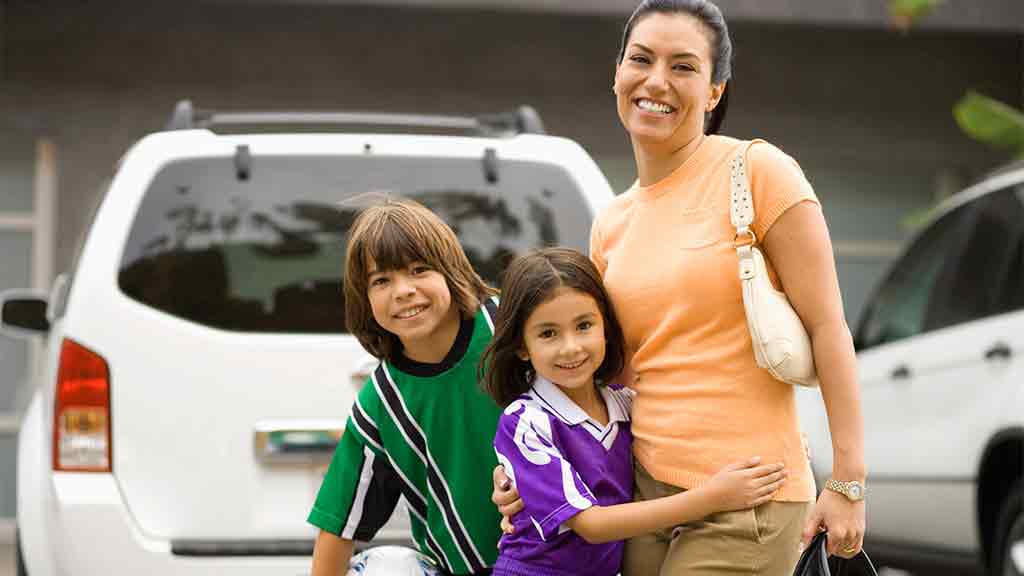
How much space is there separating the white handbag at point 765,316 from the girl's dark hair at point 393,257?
2.23ft

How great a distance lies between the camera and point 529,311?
3061 millimetres

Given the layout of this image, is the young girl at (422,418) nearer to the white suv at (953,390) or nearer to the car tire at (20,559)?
the car tire at (20,559)

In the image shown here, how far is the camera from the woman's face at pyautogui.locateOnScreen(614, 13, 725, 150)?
3.04 metres

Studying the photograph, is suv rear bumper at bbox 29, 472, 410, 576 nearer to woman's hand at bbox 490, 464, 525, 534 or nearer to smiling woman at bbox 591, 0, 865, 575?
woman's hand at bbox 490, 464, 525, 534

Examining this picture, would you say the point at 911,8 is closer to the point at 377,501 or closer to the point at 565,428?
the point at 377,501

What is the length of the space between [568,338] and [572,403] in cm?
13

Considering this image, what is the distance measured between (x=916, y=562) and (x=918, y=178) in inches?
297

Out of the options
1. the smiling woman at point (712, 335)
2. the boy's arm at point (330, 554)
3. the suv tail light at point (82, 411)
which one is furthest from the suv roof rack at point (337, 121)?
the smiling woman at point (712, 335)

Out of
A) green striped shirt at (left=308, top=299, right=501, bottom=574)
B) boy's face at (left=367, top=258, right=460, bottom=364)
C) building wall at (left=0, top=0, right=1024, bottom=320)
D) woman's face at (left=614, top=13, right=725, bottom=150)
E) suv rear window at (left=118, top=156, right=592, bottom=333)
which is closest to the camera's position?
woman's face at (left=614, top=13, right=725, bottom=150)

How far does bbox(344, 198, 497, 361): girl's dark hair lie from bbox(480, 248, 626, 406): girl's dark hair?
227 millimetres

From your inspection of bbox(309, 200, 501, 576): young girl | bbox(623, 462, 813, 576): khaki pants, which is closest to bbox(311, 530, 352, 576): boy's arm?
bbox(309, 200, 501, 576): young girl

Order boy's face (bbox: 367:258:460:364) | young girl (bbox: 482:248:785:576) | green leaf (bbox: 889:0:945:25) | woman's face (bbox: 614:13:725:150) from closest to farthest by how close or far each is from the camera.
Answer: young girl (bbox: 482:248:785:576)
woman's face (bbox: 614:13:725:150)
boy's face (bbox: 367:258:460:364)
green leaf (bbox: 889:0:945:25)

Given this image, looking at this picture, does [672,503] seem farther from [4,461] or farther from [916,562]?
[4,461]

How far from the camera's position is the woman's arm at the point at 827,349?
2877 mm
